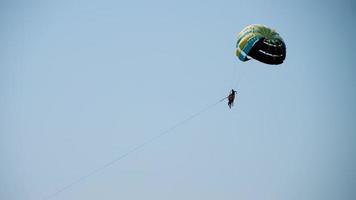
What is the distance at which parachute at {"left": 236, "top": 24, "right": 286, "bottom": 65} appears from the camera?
78375mm

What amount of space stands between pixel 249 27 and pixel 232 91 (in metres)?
5.05

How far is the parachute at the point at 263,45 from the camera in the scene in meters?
78.4

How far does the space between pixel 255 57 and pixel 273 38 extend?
1.96 m

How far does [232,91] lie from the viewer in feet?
261

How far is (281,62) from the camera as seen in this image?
7931cm

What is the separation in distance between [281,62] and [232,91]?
4.30 metres

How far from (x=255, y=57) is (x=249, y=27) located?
2511mm

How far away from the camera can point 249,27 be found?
3142 inches

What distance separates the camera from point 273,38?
7875 centimetres

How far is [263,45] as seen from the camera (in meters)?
78.4

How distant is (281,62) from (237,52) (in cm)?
352

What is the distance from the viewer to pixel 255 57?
78.9 meters

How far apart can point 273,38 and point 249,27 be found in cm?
222
